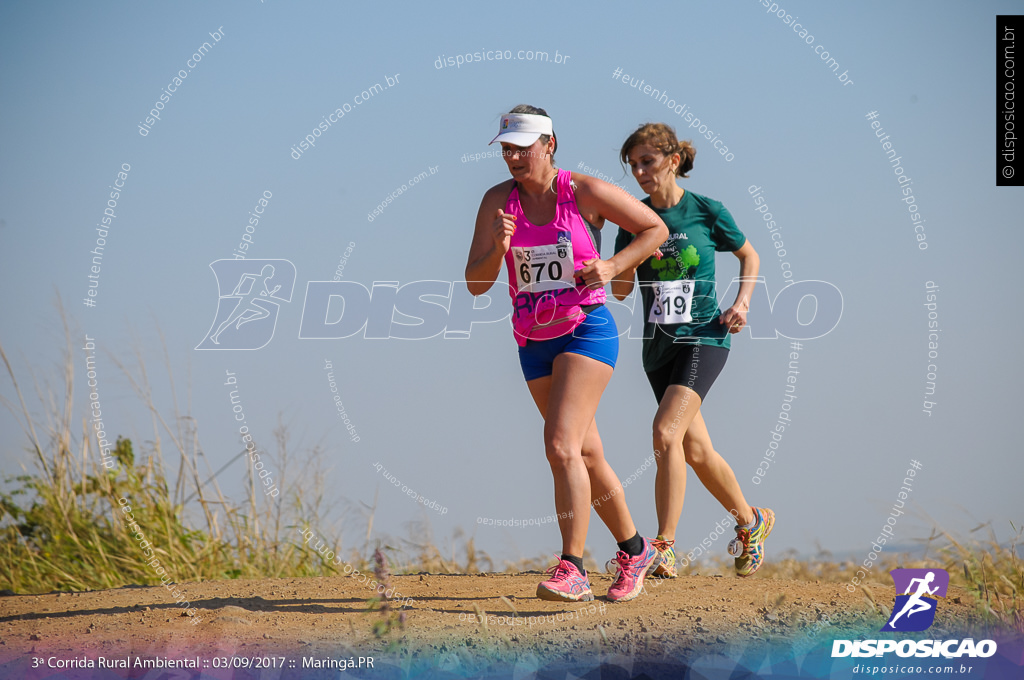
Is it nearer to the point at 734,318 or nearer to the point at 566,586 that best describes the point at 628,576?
the point at 566,586

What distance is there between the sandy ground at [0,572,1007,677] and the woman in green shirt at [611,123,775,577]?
0.61 metres

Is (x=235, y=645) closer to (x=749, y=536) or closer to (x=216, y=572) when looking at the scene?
(x=216, y=572)

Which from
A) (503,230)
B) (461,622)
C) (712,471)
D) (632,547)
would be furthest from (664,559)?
(503,230)

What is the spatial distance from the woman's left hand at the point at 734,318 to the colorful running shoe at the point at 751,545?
1.04 meters

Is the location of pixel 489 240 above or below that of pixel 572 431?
above

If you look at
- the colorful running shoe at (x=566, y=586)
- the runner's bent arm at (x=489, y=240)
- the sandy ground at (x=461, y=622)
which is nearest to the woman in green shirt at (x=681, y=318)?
the sandy ground at (x=461, y=622)

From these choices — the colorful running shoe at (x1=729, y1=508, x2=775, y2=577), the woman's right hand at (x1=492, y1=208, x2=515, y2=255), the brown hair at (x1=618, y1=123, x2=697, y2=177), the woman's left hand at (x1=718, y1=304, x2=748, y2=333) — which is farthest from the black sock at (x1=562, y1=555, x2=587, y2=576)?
the brown hair at (x1=618, y1=123, x2=697, y2=177)

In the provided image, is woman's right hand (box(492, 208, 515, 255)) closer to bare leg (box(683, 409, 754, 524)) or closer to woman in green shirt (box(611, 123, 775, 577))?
woman in green shirt (box(611, 123, 775, 577))

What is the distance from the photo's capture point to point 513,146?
12.9 feet

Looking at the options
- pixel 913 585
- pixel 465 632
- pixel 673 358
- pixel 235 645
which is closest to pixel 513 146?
pixel 673 358

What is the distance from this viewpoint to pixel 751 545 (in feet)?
16.7

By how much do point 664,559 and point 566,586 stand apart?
111cm

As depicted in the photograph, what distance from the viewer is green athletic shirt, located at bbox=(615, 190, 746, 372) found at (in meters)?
4.89

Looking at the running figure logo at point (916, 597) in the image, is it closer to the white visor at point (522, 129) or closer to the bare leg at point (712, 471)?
the bare leg at point (712, 471)
